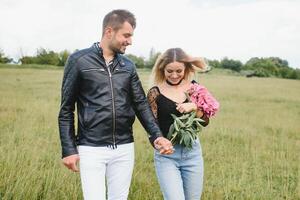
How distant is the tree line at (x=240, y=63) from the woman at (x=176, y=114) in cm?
6254

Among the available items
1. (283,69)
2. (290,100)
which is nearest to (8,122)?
(290,100)

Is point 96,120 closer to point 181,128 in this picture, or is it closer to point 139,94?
point 139,94

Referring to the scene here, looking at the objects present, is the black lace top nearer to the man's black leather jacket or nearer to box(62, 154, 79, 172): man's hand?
the man's black leather jacket

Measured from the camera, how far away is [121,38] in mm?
3955

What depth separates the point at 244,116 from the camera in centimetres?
1597

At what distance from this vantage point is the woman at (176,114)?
435 cm

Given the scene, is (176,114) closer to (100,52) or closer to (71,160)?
(100,52)

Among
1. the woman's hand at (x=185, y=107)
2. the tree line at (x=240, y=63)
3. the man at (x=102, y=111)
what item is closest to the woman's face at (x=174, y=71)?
the woman's hand at (x=185, y=107)

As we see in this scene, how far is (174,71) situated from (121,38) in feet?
2.43

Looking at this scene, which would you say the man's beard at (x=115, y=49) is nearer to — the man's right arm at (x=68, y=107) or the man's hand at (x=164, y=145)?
the man's right arm at (x=68, y=107)

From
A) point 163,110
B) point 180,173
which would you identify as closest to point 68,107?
point 163,110

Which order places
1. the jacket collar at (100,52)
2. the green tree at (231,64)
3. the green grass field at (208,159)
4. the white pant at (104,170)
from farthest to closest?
the green tree at (231,64) < the green grass field at (208,159) < the jacket collar at (100,52) < the white pant at (104,170)

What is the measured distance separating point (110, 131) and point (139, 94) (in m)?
0.42

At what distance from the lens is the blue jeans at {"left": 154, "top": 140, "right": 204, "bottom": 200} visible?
432 centimetres
